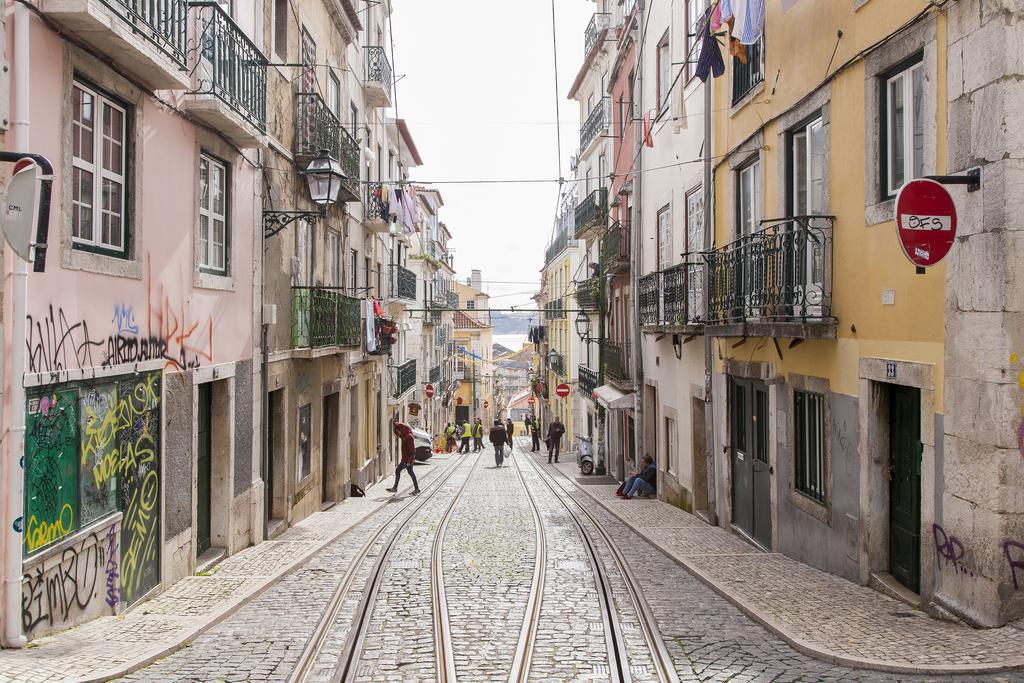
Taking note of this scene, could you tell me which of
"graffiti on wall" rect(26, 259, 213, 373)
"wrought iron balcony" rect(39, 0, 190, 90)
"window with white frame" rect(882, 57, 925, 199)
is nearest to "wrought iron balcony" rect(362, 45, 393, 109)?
"graffiti on wall" rect(26, 259, 213, 373)

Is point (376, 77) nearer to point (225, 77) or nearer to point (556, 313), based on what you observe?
point (225, 77)

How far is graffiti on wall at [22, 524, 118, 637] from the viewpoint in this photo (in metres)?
6.12

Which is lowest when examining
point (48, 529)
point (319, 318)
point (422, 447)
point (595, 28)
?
point (422, 447)

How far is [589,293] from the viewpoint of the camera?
2875cm

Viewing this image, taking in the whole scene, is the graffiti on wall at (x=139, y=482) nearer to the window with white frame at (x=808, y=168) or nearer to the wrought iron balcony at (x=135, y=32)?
the wrought iron balcony at (x=135, y=32)

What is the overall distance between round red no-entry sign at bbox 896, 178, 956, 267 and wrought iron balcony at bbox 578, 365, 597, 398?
21.8 m

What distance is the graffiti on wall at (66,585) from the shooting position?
6.12 metres

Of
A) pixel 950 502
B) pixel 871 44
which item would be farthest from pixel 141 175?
pixel 950 502

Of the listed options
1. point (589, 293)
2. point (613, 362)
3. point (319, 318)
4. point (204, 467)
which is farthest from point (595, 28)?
point (204, 467)

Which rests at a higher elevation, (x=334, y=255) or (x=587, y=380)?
(x=334, y=255)

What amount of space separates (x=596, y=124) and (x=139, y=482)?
24.3 m

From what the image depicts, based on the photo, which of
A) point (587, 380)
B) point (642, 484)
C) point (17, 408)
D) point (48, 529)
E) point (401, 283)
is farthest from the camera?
point (587, 380)

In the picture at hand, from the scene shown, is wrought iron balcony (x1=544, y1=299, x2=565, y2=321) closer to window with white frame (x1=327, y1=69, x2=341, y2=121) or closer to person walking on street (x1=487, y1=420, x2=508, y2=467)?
person walking on street (x1=487, y1=420, x2=508, y2=467)

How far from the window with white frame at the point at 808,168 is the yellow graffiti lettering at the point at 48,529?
24.7 feet
